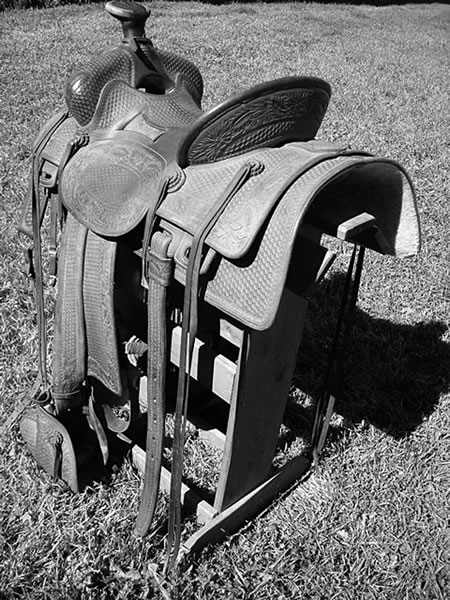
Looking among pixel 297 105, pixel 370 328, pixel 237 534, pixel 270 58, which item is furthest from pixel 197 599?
pixel 270 58

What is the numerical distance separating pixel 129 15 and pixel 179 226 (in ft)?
2.42

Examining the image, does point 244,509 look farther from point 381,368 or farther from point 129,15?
point 129,15

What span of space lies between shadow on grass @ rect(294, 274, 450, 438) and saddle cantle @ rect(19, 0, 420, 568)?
1.50ft

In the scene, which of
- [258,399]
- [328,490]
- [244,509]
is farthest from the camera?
[328,490]

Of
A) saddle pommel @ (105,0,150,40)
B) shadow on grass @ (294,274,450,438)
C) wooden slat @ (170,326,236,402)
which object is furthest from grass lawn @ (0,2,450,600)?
saddle pommel @ (105,0,150,40)

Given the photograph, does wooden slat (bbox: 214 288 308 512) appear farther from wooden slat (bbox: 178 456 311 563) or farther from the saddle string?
the saddle string

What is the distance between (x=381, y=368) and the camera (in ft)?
7.98

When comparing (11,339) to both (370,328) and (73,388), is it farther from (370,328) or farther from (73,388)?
(370,328)

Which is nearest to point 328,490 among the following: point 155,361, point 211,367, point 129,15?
point 211,367

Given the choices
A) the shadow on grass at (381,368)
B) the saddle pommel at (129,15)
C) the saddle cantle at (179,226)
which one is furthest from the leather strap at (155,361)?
the shadow on grass at (381,368)

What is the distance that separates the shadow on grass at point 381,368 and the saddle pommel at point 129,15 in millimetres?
1417

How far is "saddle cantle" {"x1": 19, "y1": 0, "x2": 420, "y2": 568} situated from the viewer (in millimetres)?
1201

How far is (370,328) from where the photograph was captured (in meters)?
2.66

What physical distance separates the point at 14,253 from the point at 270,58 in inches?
225
